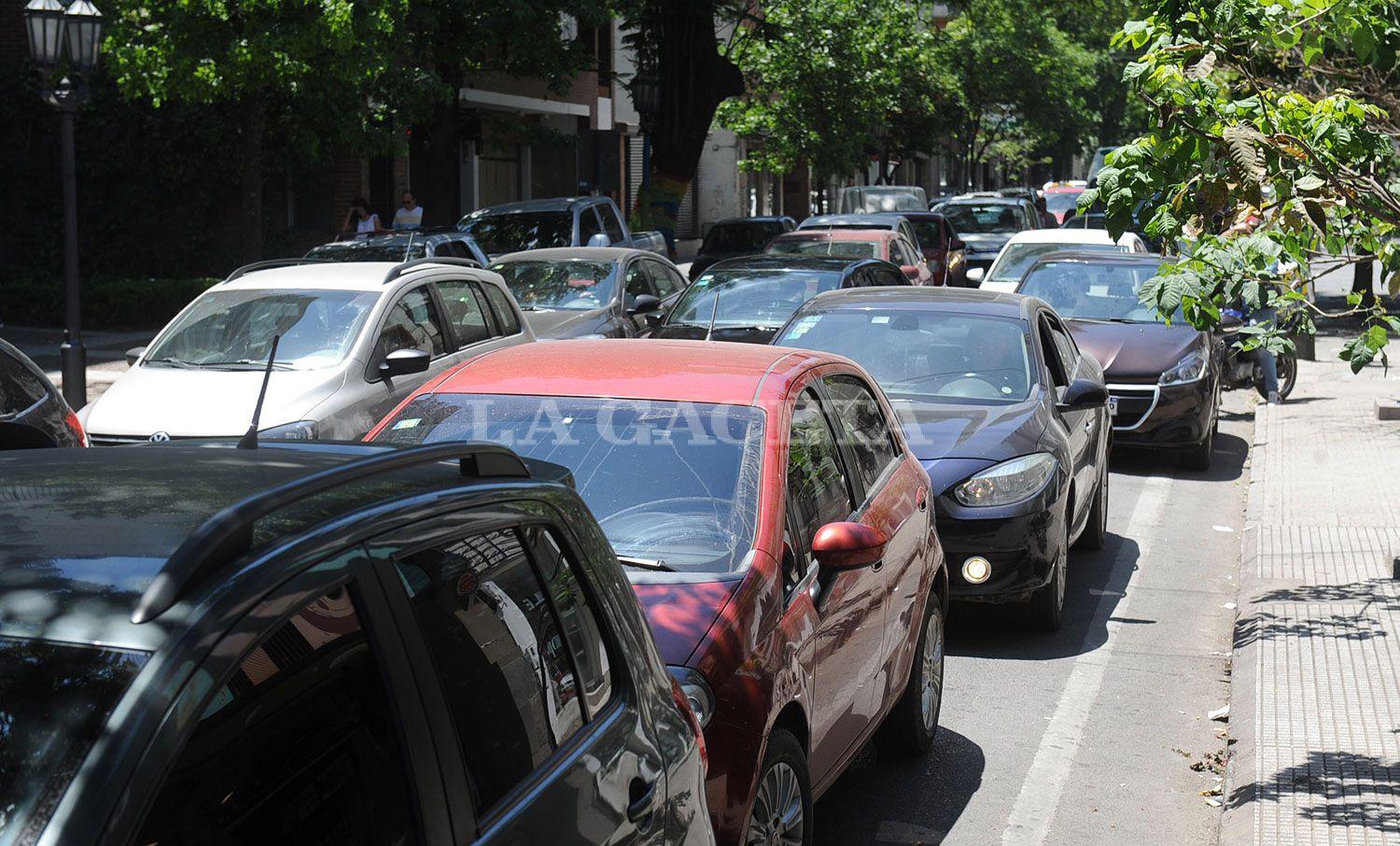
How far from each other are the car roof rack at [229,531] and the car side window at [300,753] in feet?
0.47

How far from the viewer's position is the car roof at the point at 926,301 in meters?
9.79

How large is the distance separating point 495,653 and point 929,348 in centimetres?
718

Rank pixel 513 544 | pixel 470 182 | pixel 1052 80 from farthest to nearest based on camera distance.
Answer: pixel 1052 80 → pixel 470 182 → pixel 513 544

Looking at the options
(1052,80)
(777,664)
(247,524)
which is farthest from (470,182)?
(247,524)

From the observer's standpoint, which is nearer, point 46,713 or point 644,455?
point 46,713

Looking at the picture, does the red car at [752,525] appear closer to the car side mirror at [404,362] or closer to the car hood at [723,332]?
the car side mirror at [404,362]

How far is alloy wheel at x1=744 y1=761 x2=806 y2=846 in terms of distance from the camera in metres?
4.34

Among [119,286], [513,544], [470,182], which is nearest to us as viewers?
[513,544]

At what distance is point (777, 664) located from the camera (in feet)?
14.6

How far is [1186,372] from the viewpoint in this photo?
13453mm

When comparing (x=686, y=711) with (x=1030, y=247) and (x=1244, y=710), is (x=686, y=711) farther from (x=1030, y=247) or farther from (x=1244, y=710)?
(x=1030, y=247)

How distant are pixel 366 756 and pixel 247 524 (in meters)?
0.41

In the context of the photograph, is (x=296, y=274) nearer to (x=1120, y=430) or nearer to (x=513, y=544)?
(x=1120, y=430)

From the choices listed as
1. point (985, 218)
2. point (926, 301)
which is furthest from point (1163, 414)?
point (985, 218)
